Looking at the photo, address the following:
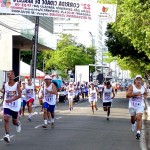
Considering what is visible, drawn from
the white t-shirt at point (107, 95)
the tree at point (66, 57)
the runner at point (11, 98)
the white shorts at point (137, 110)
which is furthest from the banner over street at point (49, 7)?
the tree at point (66, 57)

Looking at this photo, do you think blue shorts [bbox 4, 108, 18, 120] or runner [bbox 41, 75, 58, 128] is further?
runner [bbox 41, 75, 58, 128]

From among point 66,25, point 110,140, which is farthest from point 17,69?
point 66,25

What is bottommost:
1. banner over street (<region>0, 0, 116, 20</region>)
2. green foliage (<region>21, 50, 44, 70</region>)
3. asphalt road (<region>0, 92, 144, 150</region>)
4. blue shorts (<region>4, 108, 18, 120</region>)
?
asphalt road (<region>0, 92, 144, 150</region>)

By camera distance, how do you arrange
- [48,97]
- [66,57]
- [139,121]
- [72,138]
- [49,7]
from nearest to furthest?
[139,121], [72,138], [48,97], [49,7], [66,57]

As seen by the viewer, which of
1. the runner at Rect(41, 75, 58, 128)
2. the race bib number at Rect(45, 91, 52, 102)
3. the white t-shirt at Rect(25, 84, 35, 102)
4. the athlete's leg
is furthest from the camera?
the white t-shirt at Rect(25, 84, 35, 102)

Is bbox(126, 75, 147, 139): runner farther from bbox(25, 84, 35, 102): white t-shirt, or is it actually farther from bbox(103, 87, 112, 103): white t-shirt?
bbox(25, 84, 35, 102): white t-shirt

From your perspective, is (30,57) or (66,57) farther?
(30,57)

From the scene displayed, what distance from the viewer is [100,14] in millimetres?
27531

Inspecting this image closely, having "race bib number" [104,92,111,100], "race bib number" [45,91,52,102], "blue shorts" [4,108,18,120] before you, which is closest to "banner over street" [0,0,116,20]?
"race bib number" [104,92,111,100]

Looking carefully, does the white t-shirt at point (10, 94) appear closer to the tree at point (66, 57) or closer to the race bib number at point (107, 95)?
the race bib number at point (107, 95)

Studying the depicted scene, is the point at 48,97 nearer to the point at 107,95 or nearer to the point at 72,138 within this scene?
the point at 72,138

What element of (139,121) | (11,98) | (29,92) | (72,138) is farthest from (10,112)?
(29,92)

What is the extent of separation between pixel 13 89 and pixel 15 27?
2946 cm

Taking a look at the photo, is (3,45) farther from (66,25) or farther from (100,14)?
(66,25)
